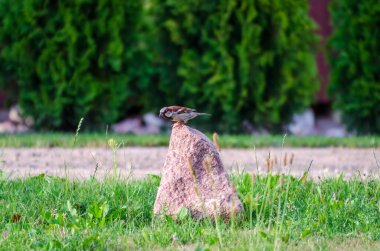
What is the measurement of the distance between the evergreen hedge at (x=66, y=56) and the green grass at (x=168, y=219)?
208 inches

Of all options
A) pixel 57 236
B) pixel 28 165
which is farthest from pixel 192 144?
pixel 28 165

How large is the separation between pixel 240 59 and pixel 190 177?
6269mm

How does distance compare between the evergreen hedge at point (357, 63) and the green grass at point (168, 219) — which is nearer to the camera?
the green grass at point (168, 219)

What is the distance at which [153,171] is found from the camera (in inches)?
271

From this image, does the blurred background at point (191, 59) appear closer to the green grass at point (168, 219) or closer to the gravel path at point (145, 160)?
the gravel path at point (145, 160)

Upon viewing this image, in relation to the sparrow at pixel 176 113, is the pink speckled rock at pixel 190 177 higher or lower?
lower

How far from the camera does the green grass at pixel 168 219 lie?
4047mm

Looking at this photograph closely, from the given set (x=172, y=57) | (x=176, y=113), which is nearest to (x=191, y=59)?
(x=172, y=57)

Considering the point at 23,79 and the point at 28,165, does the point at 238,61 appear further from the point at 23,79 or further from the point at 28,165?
the point at 28,165

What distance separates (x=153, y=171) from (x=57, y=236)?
2751 millimetres

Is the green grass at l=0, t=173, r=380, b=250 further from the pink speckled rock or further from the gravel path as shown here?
the gravel path

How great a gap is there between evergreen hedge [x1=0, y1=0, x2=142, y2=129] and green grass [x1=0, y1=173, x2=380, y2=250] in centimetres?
528


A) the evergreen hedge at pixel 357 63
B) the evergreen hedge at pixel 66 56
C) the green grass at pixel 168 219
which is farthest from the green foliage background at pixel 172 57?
the green grass at pixel 168 219

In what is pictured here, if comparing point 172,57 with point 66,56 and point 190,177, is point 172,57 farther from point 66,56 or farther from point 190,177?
point 190,177
